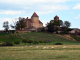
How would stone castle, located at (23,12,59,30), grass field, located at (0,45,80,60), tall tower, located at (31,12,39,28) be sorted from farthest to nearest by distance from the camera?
tall tower, located at (31,12,39,28), stone castle, located at (23,12,59,30), grass field, located at (0,45,80,60)

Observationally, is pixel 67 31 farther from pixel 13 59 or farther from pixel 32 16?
pixel 13 59

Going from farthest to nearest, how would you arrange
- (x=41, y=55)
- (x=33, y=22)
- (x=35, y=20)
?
(x=35, y=20) → (x=33, y=22) → (x=41, y=55)

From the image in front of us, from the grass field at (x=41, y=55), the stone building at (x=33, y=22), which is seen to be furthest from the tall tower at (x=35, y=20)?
the grass field at (x=41, y=55)

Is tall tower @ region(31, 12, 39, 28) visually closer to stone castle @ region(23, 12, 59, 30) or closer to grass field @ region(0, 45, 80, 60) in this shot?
stone castle @ region(23, 12, 59, 30)

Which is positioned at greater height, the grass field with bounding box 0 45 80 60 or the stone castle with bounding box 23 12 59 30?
the stone castle with bounding box 23 12 59 30

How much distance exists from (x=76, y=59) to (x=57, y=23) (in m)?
101

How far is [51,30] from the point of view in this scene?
351ft

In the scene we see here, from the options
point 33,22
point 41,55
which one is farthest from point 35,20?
point 41,55

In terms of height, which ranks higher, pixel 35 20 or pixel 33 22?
pixel 35 20

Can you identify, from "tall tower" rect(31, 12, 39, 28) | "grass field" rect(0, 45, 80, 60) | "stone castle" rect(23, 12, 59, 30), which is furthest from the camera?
"tall tower" rect(31, 12, 39, 28)

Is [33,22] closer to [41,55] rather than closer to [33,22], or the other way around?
[33,22]

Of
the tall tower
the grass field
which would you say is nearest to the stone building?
the tall tower

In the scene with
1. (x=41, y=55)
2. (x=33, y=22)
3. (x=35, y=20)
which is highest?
(x=35, y=20)

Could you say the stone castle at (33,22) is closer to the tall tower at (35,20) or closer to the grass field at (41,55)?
the tall tower at (35,20)
